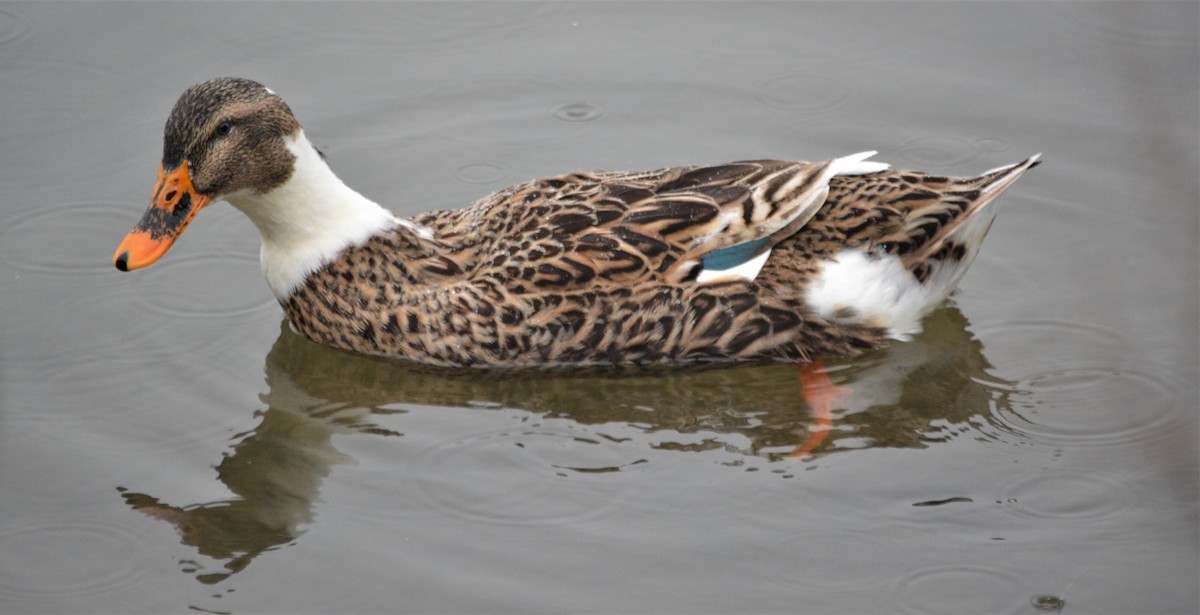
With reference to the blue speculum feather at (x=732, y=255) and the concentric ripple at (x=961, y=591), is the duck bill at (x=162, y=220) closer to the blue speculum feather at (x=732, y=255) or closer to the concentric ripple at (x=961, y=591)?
the blue speculum feather at (x=732, y=255)

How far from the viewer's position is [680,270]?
6.89 meters

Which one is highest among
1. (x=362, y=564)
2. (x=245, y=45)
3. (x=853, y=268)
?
(x=245, y=45)

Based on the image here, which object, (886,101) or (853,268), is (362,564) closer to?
(853,268)

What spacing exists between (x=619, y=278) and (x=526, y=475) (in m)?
1.15

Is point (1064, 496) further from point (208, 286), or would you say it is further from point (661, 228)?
point (208, 286)

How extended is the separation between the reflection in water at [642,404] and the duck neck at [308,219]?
0.55 meters

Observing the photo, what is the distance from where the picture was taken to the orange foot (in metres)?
6.64

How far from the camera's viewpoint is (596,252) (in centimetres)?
688

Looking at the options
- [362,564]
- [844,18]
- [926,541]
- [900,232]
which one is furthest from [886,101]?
Result: [362,564]

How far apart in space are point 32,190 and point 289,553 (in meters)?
3.88

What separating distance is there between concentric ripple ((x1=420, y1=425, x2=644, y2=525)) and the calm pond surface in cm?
2

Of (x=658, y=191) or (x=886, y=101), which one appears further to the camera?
(x=886, y=101)

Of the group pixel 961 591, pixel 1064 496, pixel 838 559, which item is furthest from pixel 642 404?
pixel 1064 496

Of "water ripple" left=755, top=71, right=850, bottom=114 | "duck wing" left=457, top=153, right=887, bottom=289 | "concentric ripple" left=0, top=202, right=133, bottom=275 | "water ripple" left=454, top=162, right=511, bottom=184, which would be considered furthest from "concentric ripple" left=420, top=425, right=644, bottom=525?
"water ripple" left=755, top=71, right=850, bottom=114
